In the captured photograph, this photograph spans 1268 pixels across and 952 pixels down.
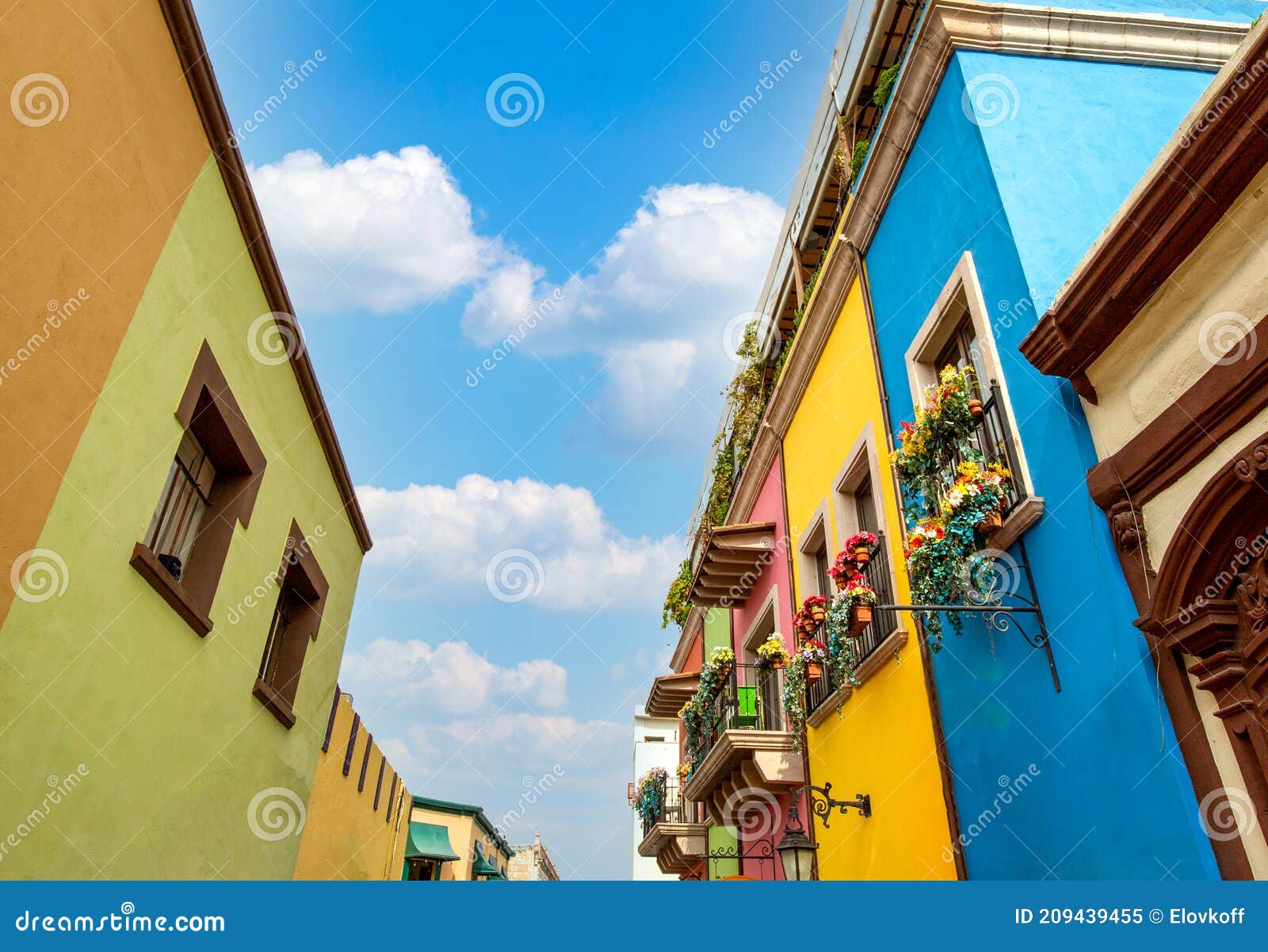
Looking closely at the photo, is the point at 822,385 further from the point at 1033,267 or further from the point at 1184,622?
the point at 1184,622

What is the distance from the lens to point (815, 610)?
804 cm

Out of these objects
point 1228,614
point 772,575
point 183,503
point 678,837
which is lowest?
point 1228,614

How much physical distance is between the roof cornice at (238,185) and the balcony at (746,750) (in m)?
6.11

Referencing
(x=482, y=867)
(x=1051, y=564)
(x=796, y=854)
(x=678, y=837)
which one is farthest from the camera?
(x=482, y=867)

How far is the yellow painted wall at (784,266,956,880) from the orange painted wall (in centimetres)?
624

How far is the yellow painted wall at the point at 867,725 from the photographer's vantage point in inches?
265

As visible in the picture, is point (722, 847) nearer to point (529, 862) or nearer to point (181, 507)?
point (181, 507)

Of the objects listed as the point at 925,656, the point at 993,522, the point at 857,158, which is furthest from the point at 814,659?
the point at 857,158

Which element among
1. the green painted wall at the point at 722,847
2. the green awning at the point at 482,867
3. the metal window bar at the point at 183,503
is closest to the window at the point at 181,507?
the metal window bar at the point at 183,503

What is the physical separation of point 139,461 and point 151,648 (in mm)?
1430

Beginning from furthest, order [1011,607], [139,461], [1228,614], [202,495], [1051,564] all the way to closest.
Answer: [202,495] → [139,461] → [1011,607] → [1051,564] → [1228,614]

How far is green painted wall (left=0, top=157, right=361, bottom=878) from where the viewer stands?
4.62 meters

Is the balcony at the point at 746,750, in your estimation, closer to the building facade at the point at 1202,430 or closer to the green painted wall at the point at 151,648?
the green painted wall at the point at 151,648

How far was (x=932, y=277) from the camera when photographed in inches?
274
